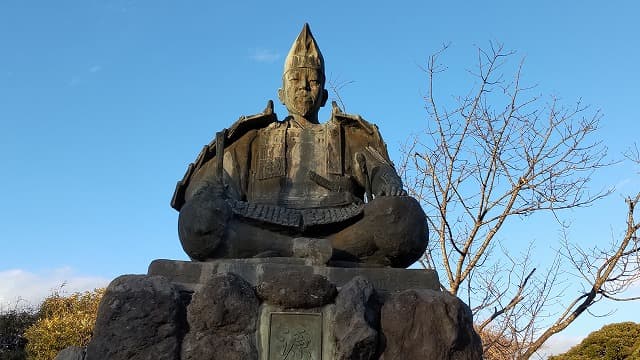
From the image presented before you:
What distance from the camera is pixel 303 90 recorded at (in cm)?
528

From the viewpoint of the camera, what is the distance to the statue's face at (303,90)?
5273 mm

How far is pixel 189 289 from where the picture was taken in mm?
3744

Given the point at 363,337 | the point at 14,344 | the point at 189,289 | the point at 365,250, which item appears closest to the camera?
the point at 363,337

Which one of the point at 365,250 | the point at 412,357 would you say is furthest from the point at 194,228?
the point at 412,357

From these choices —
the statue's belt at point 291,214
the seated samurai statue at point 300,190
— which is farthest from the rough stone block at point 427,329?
the statue's belt at point 291,214

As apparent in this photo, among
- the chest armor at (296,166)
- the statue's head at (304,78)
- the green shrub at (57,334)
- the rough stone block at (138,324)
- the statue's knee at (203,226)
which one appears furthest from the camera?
the green shrub at (57,334)

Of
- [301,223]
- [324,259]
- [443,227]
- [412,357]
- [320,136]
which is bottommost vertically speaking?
[412,357]

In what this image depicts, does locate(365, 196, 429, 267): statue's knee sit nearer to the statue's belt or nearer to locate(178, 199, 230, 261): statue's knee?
the statue's belt

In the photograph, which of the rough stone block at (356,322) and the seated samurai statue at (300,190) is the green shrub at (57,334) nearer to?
the seated samurai statue at (300,190)

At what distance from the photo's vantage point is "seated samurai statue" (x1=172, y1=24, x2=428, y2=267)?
13.3ft

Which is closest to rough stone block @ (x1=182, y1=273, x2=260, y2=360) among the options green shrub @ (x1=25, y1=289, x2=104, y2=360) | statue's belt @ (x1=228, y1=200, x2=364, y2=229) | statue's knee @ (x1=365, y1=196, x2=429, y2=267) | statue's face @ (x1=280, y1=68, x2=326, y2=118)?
statue's belt @ (x1=228, y1=200, x2=364, y2=229)

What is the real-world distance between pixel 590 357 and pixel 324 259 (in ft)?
27.5

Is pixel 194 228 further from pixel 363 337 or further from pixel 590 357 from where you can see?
pixel 590 357

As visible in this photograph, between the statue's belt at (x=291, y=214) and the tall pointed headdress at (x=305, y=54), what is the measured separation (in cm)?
145
